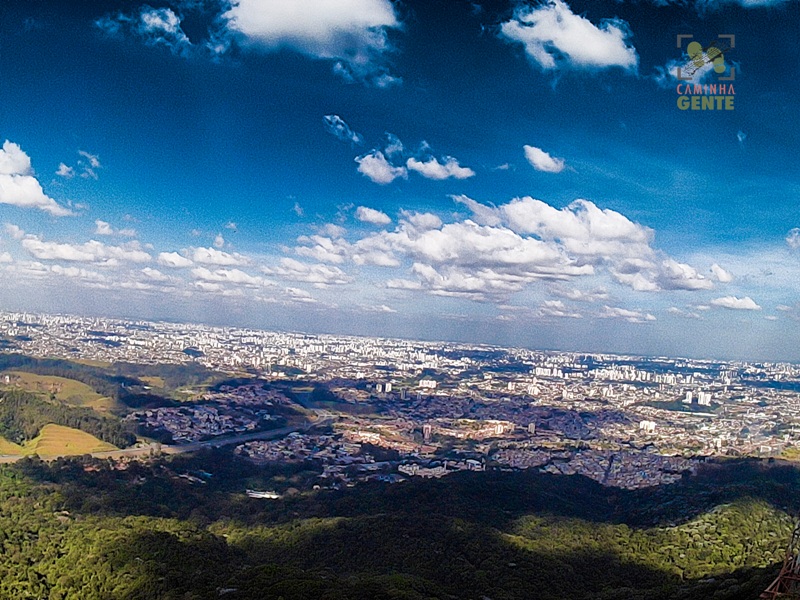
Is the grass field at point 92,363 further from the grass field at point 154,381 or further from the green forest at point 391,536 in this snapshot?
the green forest at point 391,536

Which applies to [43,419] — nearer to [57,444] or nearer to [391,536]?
[57,444]

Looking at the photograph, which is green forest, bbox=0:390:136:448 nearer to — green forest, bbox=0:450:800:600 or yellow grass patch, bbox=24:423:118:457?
yellow grass patch, bbox=24:423:118:457

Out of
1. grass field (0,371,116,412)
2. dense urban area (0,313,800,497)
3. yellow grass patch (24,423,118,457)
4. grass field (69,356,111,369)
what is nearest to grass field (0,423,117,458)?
yellow grass patch (24,423,118,457)

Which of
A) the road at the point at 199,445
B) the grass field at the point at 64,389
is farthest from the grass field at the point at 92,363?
the road at the point at 199,445

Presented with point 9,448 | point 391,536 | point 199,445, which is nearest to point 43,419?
point 9,448

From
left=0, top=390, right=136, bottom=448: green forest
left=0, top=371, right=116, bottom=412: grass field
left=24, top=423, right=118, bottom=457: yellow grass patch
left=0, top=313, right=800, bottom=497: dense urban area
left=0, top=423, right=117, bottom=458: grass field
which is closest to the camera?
left=0, top=423, right=117, bottom=458: grass field

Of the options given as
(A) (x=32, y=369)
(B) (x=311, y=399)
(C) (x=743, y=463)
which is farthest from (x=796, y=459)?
(A) (x=32, y=369)

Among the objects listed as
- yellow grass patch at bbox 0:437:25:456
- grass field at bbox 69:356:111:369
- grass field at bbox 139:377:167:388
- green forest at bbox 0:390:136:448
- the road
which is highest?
grass field at bbox 69:356:111:369
